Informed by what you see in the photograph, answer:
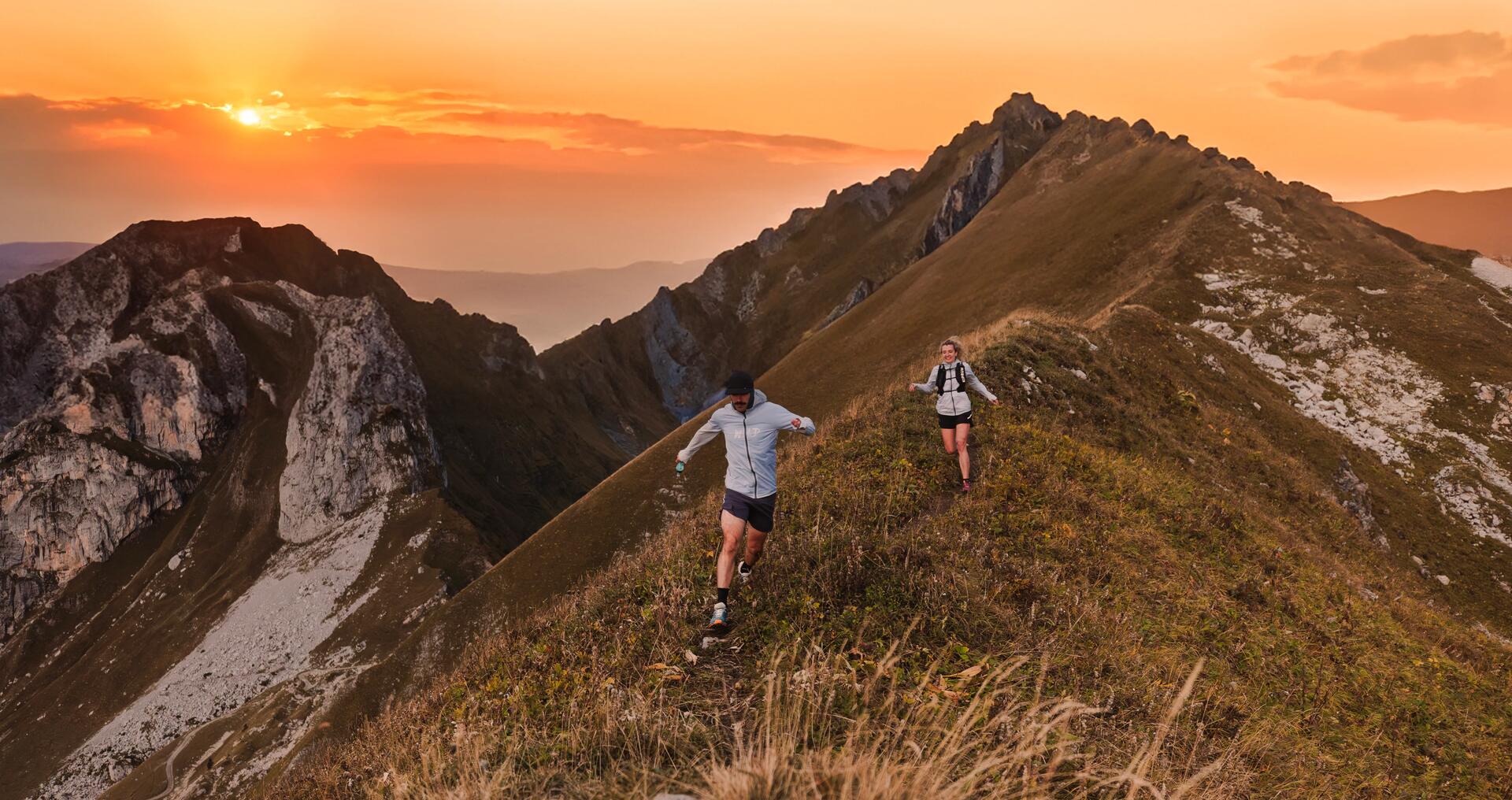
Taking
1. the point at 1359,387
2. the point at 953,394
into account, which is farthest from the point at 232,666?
the point at 1359,387

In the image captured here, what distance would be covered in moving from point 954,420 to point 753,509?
646 cm

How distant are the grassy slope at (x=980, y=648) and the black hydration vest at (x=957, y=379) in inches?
51.1

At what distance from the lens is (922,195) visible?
630 feet

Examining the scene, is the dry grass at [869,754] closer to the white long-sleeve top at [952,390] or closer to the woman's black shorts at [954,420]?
the woman's black shorts at [954,420]

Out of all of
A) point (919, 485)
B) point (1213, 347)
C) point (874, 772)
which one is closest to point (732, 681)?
point (874, 772)

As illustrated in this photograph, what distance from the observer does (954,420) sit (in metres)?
13.5

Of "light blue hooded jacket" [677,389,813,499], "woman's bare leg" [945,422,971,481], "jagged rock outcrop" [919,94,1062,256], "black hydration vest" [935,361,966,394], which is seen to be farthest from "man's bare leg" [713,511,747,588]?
"jagged rock outcrop" [919,94,1062,256]

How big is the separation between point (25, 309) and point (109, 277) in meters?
18.0

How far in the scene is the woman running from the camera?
13328mm

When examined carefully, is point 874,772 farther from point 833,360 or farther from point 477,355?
point 477,355

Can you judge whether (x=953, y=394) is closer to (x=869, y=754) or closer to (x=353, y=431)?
(x=869, y=754)

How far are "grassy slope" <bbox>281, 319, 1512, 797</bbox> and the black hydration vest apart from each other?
1299mm

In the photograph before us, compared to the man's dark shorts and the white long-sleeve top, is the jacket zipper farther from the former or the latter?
the white long-sleeve top

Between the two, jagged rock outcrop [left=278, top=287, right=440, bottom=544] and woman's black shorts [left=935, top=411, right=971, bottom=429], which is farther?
jagged rock outcrop [left=278, top=287, right=440, bottom=544]
